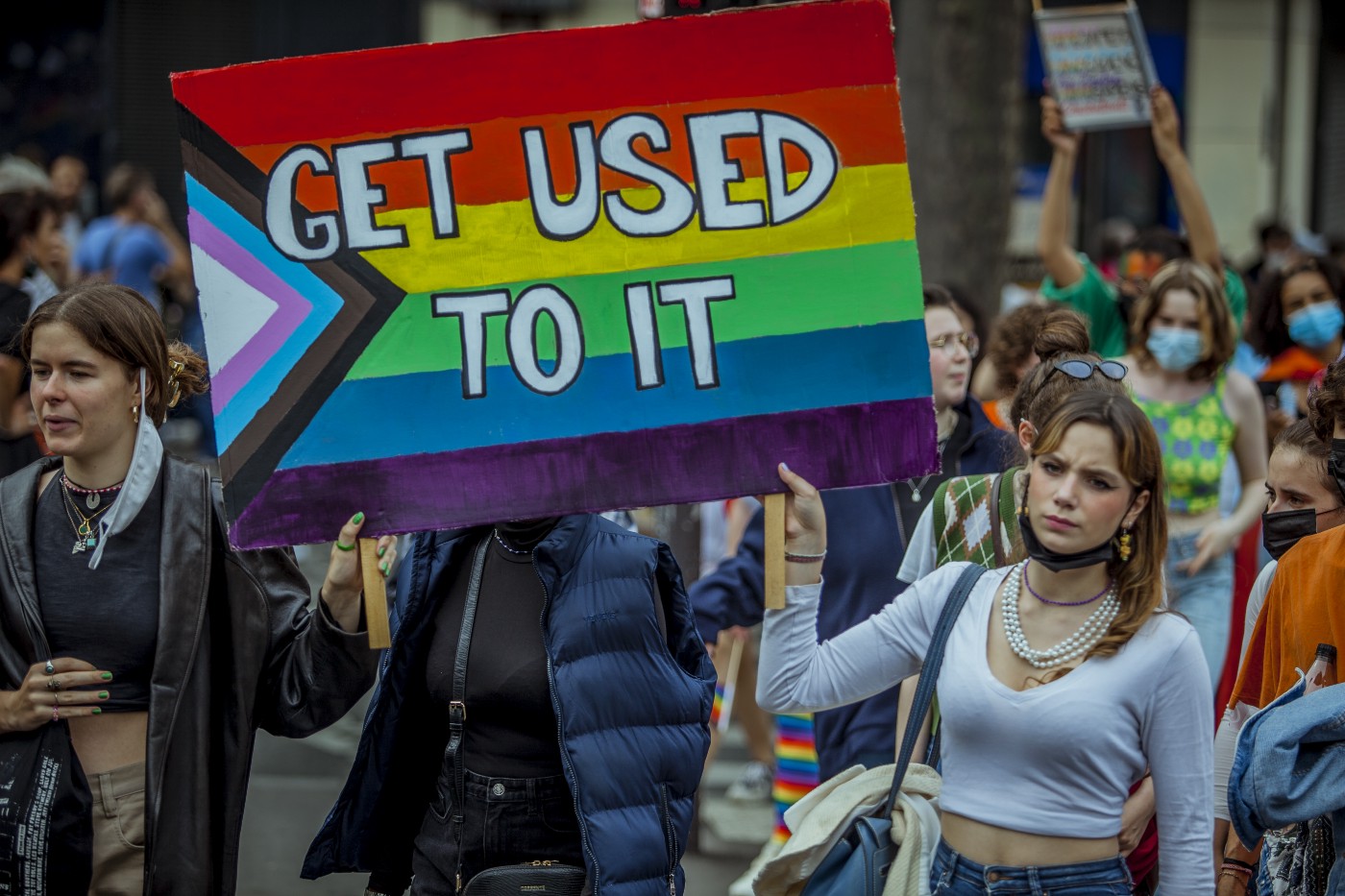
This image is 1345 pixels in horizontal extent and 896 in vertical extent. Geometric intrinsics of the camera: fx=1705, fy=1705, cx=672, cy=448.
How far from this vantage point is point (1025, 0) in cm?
1750

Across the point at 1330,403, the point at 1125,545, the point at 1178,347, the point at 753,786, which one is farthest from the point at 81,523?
the point at 753,786

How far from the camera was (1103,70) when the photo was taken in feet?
23.0

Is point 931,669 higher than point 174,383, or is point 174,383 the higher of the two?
point 174,383

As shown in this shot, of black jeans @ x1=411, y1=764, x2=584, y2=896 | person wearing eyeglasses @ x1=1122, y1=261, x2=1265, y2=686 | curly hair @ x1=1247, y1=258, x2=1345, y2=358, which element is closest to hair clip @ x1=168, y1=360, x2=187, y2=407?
black jeans @ x1=411, y1=764, x2=584, y2=896

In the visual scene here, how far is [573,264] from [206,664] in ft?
3.69

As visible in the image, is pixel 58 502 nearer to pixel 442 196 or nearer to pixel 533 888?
pixel 442 196

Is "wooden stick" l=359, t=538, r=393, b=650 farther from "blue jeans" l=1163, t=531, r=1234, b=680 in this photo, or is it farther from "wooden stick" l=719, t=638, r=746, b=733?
"wooden stick" l=719, t=638, r=746, b=733

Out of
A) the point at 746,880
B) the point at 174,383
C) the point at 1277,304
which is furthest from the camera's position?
the point at 1277,304

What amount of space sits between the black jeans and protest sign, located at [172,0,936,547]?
554mm

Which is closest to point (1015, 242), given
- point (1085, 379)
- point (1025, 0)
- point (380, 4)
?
point (1025, 0)

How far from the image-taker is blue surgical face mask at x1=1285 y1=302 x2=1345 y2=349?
6.70 meters

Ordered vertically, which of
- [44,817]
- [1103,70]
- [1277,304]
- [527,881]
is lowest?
[527,881]

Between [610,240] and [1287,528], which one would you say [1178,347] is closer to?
[1287,528]

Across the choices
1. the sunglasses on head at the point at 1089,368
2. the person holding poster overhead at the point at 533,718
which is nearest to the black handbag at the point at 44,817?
the person holding poster overhead at the point at 533,718
